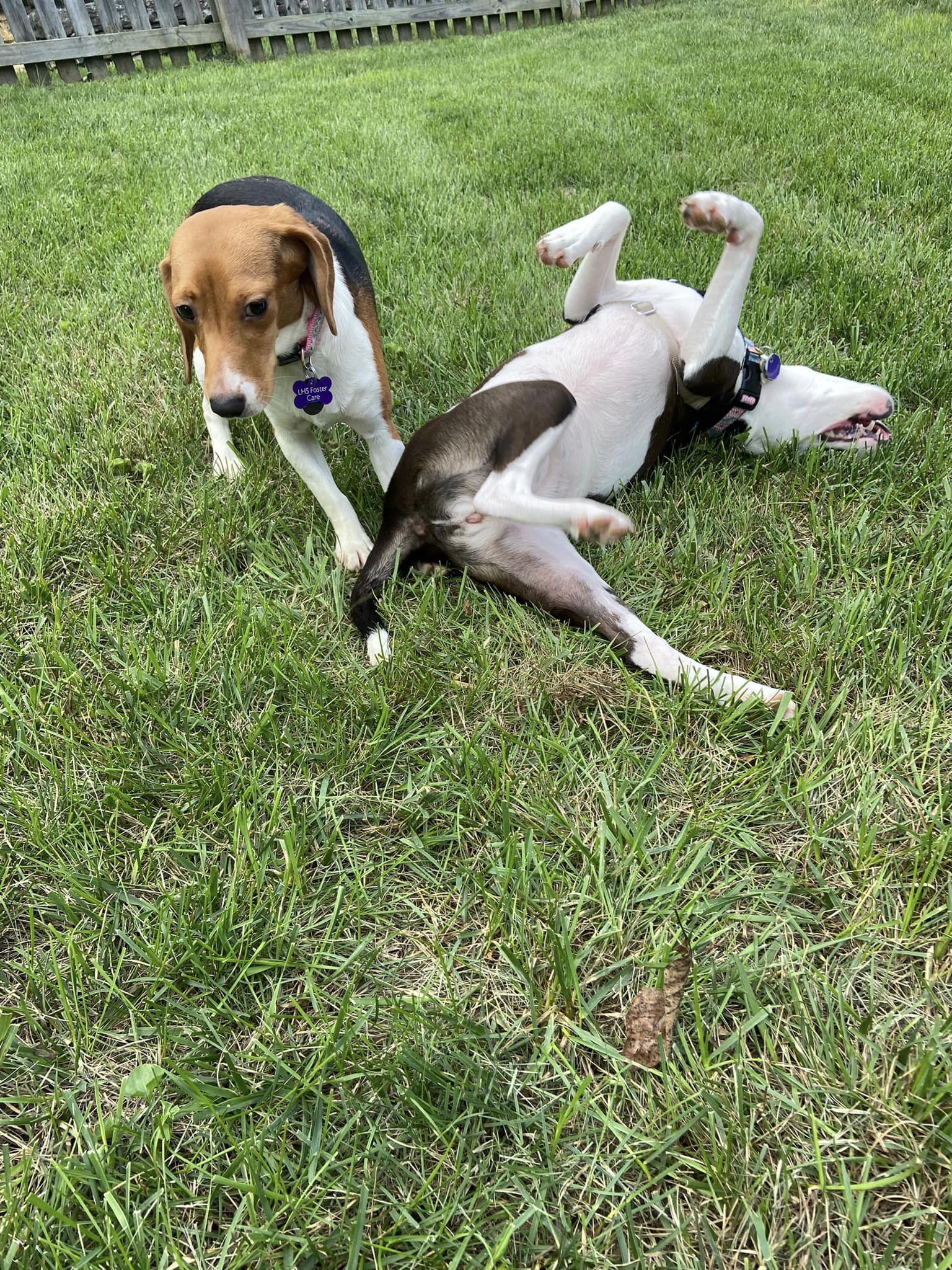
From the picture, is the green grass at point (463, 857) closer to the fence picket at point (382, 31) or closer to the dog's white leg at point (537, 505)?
the dog's white leg at point (537, 505)

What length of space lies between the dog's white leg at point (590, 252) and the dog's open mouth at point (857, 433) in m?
0.91

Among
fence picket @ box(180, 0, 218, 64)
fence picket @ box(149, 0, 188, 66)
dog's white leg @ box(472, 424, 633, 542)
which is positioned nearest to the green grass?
dog's white leg @ box(472, 424, 633, 542)

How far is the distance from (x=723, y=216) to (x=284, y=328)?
1.40 meters

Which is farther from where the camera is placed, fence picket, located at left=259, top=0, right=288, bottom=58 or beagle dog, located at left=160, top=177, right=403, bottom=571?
fence picket, located at left=259, top=0, right=288, bottom=58

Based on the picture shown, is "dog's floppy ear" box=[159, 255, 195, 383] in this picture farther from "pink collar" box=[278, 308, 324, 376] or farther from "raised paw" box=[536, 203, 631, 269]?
"raised paw" box=[536, 203, 631, 269]

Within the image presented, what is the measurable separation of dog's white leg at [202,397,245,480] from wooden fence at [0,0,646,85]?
981 centimetres

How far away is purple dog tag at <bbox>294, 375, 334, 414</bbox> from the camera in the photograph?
100 inches

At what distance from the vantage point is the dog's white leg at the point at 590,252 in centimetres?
275

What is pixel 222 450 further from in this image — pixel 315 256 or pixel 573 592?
pixel 573 592

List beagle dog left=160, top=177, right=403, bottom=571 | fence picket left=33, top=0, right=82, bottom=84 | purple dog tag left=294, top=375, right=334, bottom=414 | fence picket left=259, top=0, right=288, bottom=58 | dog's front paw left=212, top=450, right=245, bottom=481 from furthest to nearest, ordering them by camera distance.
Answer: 1. fence picket left=259, top=0, right=288, bottom=58
2. fence picket left=33, top=0, right=82, bottom=84
3. dog's front paw left=212, top=450, right=245, bottom=481
4. purple dog tag left=294, top=375, right=334, bottom=414
5. beagle dog left=160, top=177, right=403, bottom=571

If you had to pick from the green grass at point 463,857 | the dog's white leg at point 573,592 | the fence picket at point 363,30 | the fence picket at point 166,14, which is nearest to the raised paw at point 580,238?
the green grass at point 463,857

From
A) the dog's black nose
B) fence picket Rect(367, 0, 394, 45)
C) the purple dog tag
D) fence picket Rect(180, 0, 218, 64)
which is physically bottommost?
the purple dog tag

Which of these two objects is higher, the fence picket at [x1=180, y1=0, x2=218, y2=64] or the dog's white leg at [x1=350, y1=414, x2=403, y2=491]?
the fence picket at [x1=180, y1=0, x2=218, y2=64]

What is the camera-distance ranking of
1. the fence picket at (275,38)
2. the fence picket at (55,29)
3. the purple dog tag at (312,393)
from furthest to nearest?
the fence picket at (275,38) → the fence picket at (55,29) → the purple dog tag at (312,393)
